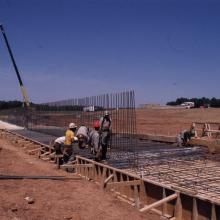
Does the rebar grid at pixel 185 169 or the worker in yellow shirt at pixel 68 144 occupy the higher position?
the worker in yellow shirt at pixel 68 144

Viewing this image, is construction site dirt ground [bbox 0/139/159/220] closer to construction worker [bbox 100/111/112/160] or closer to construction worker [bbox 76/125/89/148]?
construction worker [bbox 100/111/112/160]

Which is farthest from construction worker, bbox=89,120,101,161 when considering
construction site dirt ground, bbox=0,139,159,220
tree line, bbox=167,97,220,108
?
tree line, bbox=167,97,220,108

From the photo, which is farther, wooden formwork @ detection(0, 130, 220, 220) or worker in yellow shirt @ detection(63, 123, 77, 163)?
worker in yellow shirt @ detection(63, 123, 77, 163)

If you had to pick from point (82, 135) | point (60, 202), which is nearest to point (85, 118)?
point (82, 135)

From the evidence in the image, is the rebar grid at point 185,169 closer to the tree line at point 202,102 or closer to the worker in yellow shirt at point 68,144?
the worker in yellow shirt at point 68,144

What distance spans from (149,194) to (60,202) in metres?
1.97

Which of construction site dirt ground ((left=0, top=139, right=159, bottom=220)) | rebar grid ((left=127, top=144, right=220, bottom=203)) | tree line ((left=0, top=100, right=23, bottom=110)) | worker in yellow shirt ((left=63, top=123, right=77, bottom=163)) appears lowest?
construction site dirt ground ((left=0, top=139, right=159, bottom=220))

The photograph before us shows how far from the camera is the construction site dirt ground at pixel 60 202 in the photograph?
760 cm

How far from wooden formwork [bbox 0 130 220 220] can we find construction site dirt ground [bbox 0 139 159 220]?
294 millimetres

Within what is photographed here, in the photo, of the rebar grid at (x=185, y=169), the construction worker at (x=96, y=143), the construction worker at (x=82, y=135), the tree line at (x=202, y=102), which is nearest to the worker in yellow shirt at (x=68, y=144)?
the construction worker at (x=96, y=143)

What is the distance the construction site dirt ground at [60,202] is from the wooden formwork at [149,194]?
0.29m

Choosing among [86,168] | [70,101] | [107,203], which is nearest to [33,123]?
[70,101]

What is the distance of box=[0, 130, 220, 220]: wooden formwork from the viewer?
7434mm

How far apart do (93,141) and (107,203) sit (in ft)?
12.4
